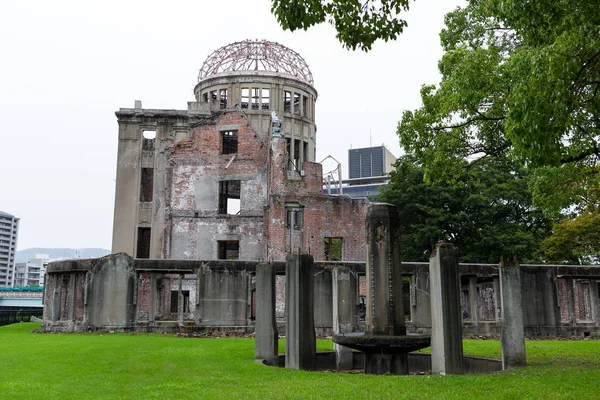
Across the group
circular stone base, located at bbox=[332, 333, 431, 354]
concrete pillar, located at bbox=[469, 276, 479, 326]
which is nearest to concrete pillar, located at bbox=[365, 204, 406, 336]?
circular stone base, located at bbox=[332, 333, 431, 354]

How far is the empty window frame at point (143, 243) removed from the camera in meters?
34.7

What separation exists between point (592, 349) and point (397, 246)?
6638 millimetres

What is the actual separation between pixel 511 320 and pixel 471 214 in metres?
23.6

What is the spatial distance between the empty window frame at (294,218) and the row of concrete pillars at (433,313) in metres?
16.4

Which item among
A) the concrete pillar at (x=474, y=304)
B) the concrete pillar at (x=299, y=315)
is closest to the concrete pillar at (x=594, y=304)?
the concrete pillar at (x=474, y=304)

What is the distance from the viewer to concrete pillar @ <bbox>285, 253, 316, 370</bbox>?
1212cm

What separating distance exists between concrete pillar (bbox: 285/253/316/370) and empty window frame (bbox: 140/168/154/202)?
24.3 metres

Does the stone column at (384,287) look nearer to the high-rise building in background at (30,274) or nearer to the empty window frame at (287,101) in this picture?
the empty window frame at (287,101)

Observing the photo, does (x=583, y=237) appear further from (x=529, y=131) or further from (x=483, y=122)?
(x=529, y=131)

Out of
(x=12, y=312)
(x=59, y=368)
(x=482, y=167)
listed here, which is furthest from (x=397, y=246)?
(x=12, y=312)

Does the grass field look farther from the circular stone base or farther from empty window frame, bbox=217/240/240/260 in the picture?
empty window frame, bbox=217/240/240/260

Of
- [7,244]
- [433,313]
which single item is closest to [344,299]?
[433,313]

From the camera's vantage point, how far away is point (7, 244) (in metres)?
132

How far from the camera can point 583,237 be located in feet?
99.9
